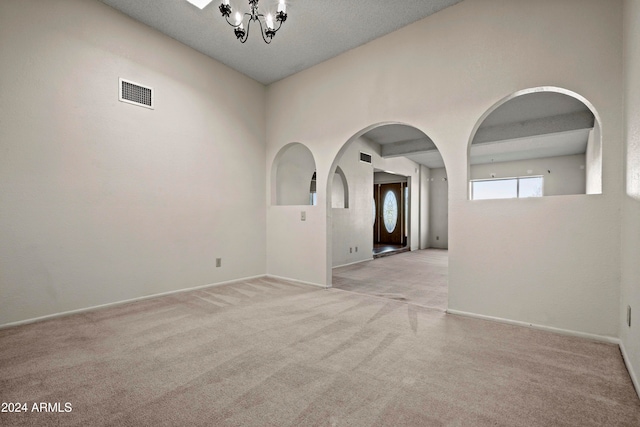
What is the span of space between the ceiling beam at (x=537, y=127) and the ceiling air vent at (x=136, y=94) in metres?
6.33

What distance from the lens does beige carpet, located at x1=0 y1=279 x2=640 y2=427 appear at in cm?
156

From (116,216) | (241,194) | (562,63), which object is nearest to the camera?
(562,63)

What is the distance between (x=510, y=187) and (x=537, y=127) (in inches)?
167

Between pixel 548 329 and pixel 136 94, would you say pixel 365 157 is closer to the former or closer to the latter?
pixel 136 94

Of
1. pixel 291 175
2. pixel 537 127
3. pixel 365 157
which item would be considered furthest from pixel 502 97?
pixel 365 157

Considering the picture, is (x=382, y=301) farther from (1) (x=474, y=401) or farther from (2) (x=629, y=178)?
(2) (x=629, y=178)

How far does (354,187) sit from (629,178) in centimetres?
519

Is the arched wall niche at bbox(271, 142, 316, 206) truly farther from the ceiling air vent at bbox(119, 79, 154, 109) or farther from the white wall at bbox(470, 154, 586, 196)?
the white wall at bbox(470, 154, 586, 196)

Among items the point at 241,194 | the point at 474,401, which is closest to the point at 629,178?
the point at 474,401

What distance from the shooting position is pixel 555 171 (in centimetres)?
866

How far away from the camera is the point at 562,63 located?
264cm

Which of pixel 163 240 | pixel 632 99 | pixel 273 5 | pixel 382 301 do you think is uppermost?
pixel 273 5

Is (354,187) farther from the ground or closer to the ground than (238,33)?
closer to the ground

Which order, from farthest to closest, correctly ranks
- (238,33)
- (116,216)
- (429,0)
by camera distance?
(116,216) < (429,0) < (238,33)
